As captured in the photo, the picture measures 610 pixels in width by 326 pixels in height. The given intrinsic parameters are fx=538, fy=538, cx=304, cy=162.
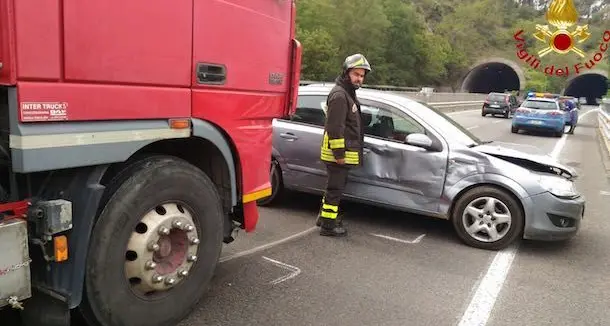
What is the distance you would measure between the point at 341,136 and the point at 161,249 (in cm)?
257

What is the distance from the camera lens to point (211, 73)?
3.26 meters

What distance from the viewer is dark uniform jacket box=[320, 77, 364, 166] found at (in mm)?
5273

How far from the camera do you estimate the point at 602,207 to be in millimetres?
7988

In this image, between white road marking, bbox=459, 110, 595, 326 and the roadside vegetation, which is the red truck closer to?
white road marking, bbox=459, 110, 595, 326

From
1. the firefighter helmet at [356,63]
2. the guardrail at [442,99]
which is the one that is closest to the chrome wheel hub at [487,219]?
the firefighter helmet at [356,63]

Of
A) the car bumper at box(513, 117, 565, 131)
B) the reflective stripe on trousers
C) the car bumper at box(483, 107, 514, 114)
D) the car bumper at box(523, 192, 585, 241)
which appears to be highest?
the reflective stripe on trousers

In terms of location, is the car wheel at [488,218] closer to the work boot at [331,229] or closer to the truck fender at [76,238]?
the work boot at [331,229]

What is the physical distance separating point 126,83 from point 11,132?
0.62 meters

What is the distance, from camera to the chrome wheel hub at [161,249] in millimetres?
2965

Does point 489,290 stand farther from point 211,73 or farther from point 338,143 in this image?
point 211,73

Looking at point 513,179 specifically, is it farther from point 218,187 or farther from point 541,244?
point 218,187

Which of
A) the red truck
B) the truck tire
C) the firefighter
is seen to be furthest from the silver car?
the truck tire

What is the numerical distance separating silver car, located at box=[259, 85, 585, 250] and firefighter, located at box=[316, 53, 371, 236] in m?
0.47

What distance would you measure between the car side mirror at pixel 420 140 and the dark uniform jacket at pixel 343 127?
529 mm
